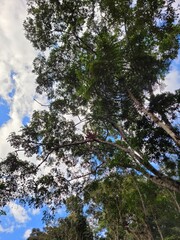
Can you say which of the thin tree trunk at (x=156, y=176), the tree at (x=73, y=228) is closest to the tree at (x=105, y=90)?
the thin tree trunk at (x=156, y=176)

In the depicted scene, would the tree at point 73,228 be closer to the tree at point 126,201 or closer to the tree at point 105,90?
the tree at point 126,201

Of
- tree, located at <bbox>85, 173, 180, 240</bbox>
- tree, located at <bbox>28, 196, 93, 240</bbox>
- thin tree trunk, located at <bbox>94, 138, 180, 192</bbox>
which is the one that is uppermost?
tree, located at <bbox>28, 196, 93, 240</bbox>

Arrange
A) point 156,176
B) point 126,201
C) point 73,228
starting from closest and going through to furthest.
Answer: point 156,176 < point 126,201 < point 73,228

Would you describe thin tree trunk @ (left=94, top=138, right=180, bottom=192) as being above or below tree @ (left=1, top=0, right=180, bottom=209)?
below

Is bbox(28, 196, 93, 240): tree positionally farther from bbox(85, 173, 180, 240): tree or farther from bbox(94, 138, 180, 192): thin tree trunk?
bbox(94, 138, 180, 192): thin tree trunk

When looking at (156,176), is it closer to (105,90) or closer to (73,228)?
(105,90)

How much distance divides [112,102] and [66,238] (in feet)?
48.2

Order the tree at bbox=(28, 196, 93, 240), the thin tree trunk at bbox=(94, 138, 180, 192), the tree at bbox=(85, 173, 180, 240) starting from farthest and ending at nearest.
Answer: the tree at bbox=(28, 196, 93, 240) < the tree at bbox=(85, 173, 180, 240) < the thin tree trunk at bbox=(94, 138, 180, 192)

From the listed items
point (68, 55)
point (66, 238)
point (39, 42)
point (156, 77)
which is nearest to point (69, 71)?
point (68, 55)

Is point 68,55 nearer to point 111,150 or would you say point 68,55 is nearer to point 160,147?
point 111,150

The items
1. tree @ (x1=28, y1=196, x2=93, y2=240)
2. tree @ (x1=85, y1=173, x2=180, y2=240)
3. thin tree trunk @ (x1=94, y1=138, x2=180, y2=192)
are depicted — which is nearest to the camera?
thin tree trunk @ (x1=94, y1=138, x2=180, y2=192)

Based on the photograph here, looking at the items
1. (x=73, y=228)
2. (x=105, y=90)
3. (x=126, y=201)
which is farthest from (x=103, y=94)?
(x=73, y=228)

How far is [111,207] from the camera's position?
18.5 meters

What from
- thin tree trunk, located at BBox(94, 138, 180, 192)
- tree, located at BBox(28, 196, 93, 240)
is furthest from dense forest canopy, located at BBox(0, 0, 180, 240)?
tree, located at BBox(28, 196, 93, 240)
